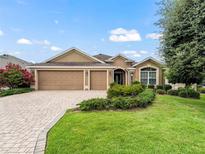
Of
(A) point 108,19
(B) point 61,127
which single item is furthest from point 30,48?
(B) point 61,127

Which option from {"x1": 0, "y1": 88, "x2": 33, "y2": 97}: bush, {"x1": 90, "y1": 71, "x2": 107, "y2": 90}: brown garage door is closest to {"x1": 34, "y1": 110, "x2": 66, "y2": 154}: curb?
{"x1": 0, "y1": 88, "x2": 33, "y2": 97}: bush

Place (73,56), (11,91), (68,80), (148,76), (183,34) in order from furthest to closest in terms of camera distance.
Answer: (148,76), (73,56), (68,80), (11,91), (183,34)

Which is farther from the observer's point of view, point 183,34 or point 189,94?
point 189,94

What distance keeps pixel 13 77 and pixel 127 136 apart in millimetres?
17882

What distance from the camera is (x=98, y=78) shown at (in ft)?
79.2

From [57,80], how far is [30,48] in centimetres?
970

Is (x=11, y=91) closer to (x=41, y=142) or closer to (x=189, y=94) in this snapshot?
(x=41, y=142)

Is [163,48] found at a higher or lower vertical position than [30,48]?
lower

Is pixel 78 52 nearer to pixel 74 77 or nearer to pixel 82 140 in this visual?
pixel 74 77

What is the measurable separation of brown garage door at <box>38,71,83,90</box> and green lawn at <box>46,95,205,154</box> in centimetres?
1720

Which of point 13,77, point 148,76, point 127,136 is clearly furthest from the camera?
point 148,76

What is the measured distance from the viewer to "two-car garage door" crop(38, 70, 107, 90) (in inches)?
933

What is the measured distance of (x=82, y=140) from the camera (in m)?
5.05

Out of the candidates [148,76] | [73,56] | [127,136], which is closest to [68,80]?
[73,56]
